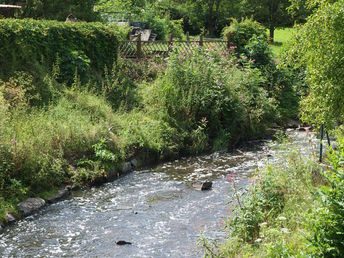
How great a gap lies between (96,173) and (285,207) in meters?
5.74

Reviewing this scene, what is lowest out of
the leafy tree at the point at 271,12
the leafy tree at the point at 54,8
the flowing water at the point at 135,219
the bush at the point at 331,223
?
the flowing water at the point at 135,219

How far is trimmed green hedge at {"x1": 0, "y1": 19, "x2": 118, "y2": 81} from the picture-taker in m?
14.9

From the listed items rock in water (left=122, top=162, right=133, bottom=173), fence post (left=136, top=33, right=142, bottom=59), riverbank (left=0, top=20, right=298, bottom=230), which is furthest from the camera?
fence post (left=136, top=33, right=142, bottom=59)

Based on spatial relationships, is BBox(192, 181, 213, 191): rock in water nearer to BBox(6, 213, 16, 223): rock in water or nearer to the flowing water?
the flowing water

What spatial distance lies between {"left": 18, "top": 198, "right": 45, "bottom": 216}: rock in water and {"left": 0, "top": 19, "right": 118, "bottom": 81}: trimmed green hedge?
4.96 meters

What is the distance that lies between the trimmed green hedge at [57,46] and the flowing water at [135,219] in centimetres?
495

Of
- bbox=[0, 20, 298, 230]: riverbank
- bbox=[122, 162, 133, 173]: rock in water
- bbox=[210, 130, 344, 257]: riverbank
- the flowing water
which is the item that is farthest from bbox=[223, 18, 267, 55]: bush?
bbox=[210, 130, 344, 257]: riverbank

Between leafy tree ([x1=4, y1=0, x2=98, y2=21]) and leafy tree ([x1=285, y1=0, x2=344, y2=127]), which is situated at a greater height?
leafy tree ([x1=4, y1=0, x2=98, y2=21])

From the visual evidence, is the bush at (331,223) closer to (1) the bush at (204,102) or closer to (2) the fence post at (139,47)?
(1) the bush at (204,102)

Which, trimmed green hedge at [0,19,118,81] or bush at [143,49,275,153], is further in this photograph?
bush at [143,49,275,153]

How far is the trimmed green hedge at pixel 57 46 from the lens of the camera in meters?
14.9

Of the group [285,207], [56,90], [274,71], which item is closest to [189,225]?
[285,207]

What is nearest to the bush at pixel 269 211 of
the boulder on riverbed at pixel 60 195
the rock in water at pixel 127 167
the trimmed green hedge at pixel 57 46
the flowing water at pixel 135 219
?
the flowing water at pixel 135 219

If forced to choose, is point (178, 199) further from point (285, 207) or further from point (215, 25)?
point (215, 25)
